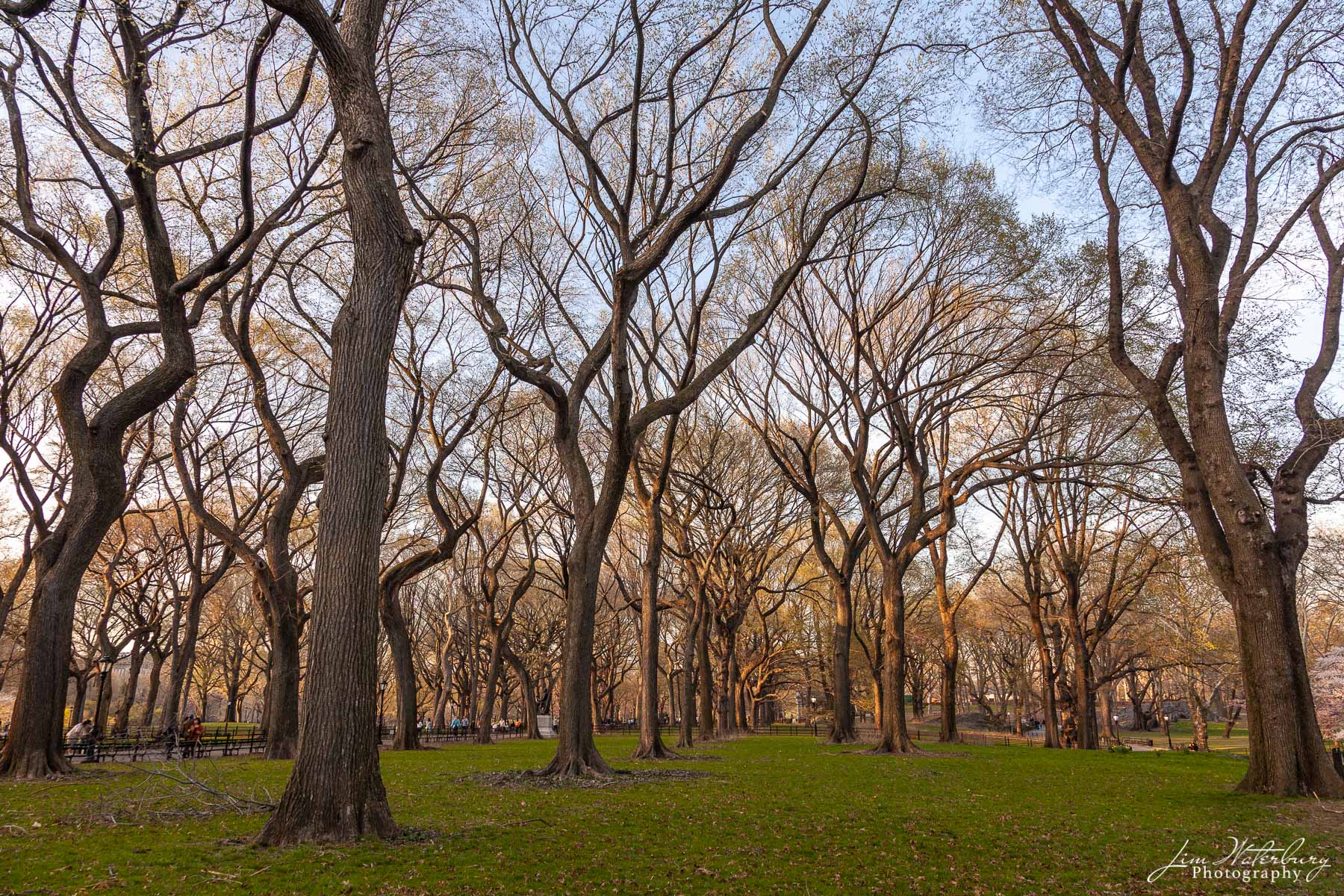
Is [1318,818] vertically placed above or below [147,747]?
above

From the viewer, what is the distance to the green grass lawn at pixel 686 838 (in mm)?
5383

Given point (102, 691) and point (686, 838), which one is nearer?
point (686, 838)

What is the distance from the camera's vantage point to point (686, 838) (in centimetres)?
Answer: 730

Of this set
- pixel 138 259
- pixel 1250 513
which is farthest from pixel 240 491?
pixel 1250 513

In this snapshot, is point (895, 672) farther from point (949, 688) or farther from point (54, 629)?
point (54, 629)

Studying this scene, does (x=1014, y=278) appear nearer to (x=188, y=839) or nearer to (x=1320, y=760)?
(x=1320, y=760)

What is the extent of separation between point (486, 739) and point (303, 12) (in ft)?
91.1

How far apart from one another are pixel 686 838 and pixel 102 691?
90.9ft

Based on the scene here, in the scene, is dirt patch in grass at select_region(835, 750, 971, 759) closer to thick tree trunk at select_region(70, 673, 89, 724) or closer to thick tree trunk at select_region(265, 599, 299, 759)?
thick tree trunk at select_region(265, 599, 299, 759)

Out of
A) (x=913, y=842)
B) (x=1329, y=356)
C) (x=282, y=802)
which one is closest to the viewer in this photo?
(x=282, y=802)

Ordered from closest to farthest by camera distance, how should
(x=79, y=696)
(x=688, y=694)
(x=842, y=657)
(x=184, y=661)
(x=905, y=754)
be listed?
1. (x=905, y=754)
2. (x=842, y=657)
3. (x=184, y=661)
4. (x=688, y=694)
5. (x=79, y=696)

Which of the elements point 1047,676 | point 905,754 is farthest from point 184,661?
point 1047,676

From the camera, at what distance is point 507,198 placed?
1638cm

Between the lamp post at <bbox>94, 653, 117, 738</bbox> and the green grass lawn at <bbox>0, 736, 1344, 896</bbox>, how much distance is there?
14941 millimetres
